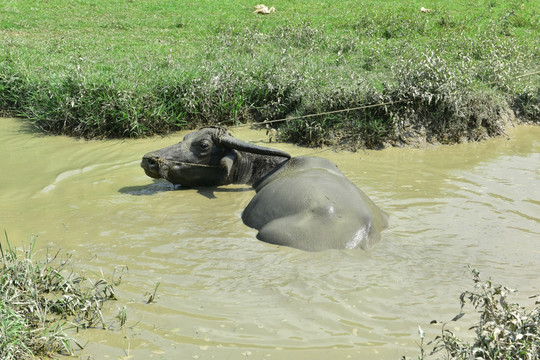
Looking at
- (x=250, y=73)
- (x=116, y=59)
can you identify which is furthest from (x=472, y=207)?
(x=116, y=59)

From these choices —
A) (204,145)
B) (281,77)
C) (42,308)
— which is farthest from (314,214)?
(281,77)

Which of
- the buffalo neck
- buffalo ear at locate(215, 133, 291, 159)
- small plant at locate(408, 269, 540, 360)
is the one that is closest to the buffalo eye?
buffalo ear at locate(215, 133, 291, 159)

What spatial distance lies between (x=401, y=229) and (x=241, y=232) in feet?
4.65

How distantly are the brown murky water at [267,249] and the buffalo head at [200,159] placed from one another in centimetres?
21

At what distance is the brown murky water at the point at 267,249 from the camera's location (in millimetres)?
3709

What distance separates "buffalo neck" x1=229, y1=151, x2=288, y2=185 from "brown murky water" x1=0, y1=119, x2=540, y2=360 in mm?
130

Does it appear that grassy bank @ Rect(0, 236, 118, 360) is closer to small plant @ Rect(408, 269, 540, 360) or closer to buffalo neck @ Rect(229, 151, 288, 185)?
small plant @ Rect(408, 269, 540, 360)

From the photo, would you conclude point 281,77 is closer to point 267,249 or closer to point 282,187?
point 282,187

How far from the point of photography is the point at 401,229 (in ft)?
18.2

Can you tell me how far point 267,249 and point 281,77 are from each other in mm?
4474

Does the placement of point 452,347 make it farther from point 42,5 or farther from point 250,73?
point 42,5

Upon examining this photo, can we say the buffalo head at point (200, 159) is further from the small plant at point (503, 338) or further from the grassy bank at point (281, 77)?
the small plant at point (503, 338)

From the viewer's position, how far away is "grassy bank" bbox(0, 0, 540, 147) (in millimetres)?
8242

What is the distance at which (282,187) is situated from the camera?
5.38m
